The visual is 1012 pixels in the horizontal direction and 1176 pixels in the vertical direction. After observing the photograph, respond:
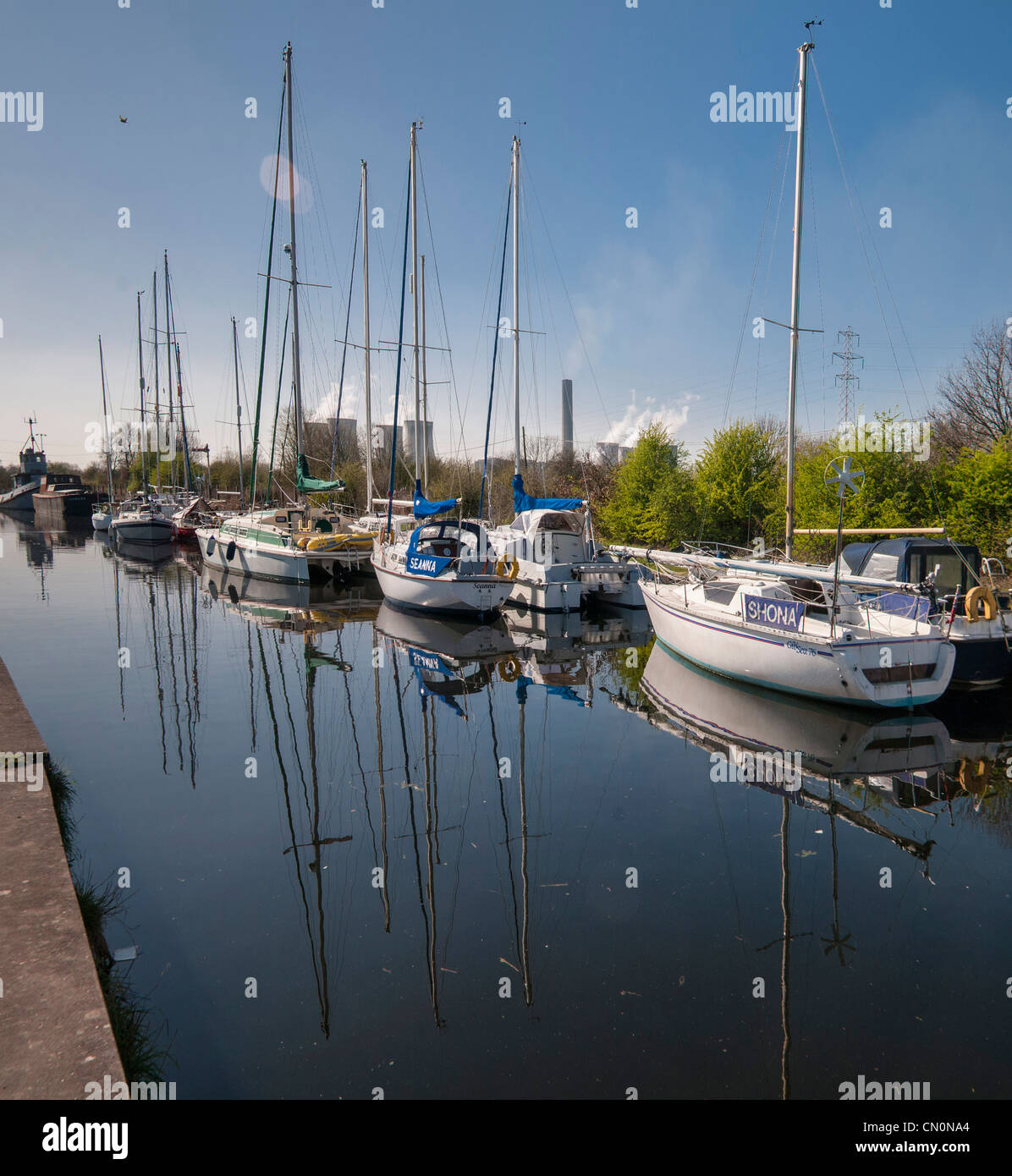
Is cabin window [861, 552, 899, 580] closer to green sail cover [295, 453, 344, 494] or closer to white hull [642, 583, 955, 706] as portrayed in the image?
white hull [642, 583, 955, 706]

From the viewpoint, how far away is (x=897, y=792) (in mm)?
7656

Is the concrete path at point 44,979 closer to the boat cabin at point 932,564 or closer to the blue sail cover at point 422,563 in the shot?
the boat cabin at point 932,564

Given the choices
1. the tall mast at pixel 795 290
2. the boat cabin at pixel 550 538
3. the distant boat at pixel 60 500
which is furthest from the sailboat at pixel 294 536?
the distant boat at pixel 60 500

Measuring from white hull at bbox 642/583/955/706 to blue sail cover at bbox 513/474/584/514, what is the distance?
8.12 metres

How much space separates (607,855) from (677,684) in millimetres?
6303

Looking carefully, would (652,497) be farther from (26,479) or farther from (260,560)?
(26,479)

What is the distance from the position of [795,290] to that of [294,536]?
16248 millimetres

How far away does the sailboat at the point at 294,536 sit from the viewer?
78.6ft

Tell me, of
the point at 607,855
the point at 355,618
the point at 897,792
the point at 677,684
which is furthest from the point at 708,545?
the point at 607,855

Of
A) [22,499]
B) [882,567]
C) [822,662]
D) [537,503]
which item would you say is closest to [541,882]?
[822,662]

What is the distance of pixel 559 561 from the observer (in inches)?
768

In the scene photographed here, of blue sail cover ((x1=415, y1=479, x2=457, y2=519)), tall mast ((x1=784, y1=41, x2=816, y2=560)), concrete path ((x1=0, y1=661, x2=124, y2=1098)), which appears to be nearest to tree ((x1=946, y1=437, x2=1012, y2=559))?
tall mast ((x1=784, y1=41, x2=816, y2=560))

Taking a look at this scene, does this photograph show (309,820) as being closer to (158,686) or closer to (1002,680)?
(158,686)

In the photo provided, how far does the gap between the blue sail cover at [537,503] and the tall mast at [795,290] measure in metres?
5.77
